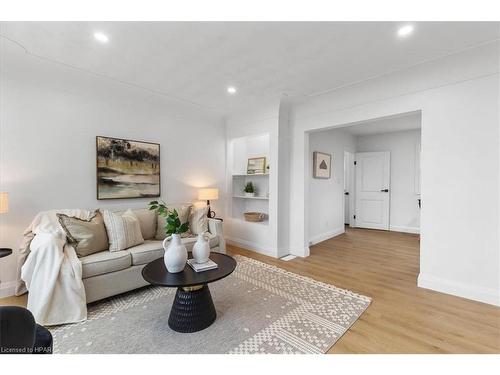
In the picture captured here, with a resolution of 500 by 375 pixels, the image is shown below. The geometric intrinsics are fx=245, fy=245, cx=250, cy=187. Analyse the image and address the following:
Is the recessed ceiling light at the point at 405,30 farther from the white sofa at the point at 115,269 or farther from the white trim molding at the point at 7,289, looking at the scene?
the white trim molding at the point at 7,289

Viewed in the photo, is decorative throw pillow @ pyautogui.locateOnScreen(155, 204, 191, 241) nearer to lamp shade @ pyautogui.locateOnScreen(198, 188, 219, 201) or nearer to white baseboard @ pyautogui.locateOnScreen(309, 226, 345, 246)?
lamp shade @ pyautogui.locateOnScreen(198, 188, 219, 201)

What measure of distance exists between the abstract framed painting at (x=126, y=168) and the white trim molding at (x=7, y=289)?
118 centimetres

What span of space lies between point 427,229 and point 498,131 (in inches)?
44.4

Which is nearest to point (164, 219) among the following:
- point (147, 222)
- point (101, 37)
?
point (147, 222)

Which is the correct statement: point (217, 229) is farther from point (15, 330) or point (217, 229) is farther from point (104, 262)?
point (15, 330)

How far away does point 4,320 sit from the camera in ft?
2.66

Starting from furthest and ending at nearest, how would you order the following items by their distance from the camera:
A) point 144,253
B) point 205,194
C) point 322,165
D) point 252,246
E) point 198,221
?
point 322,165
point 252,246
point 205,194
point 198,221
point 144,253

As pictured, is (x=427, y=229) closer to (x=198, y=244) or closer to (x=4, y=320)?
(x=198, y=244)

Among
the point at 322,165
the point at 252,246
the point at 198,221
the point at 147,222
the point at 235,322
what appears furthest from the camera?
the point at 322,165

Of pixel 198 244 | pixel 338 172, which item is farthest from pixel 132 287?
pixel 338 172

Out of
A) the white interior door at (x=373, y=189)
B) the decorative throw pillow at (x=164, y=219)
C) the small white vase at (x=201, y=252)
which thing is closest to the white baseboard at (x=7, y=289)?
the decorative throw pillow at (x=164, y=219)

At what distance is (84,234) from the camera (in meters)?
2.40

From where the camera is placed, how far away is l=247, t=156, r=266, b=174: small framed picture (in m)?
4.51

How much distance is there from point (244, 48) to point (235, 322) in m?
2.42
